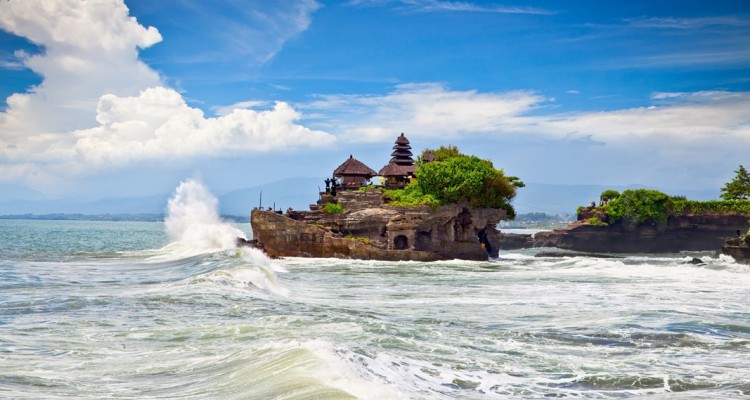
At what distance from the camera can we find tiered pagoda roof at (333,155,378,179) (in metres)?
60.8

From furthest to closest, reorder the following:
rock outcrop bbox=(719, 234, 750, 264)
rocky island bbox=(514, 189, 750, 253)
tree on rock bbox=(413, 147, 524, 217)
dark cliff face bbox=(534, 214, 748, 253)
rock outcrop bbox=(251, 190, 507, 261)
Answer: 1. dark cliff face bbox=(534, 214, 748, 253)
2. rocky island bbox=(514, 189, 750, 253)
3. tree on rock bbox=(413, 147, 524, 217)
4. rock outcrop bbox=(251, 190, 507, 261)
5. rock outcrop bbox=(719, 234, 750, 264)

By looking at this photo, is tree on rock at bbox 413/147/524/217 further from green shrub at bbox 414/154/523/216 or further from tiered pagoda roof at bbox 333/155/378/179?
tiered pagoda roof at bbox 333/155/378/179

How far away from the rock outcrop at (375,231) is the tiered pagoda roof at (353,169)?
20.7 feet

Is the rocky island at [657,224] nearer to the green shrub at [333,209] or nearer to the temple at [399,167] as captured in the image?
the temple at [399,167]

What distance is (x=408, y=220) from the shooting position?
50719 millimetres

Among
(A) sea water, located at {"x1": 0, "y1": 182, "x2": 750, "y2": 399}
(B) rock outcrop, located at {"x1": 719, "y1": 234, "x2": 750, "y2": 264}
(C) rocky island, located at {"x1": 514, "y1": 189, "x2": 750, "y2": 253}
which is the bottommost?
(A) sea water, located at {"x1": 0, "y1": 182, "x2": 750, "y2": 399}

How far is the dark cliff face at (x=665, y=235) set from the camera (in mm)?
74875

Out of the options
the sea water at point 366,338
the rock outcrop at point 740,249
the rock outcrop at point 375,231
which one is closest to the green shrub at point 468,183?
the rock outcrop at point 375,231

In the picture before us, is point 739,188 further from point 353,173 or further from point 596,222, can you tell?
point 353,173

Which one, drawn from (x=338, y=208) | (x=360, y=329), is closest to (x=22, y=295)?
(x=360, y=329)

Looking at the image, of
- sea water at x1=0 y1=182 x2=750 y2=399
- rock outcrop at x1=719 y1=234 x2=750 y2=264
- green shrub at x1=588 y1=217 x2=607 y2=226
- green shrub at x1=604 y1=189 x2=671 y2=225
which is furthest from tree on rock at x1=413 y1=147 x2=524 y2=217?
green shrub at x1=588 y1=217 x2=607 y2=226

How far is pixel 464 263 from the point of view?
4947cm

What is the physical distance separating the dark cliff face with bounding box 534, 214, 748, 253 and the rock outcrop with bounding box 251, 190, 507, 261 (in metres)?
26.5

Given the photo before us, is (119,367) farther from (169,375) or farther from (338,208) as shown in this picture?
(338,208)
